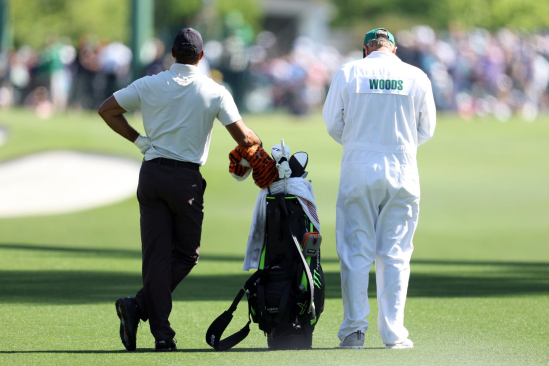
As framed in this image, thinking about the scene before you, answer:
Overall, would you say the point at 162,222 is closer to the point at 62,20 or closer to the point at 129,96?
the point at 129,96

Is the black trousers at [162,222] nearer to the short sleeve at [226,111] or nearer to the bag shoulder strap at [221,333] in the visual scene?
the bag shoulder strap at [221,333]

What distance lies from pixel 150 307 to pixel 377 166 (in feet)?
5.77

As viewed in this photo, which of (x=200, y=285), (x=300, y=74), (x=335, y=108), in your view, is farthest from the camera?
(x=300, y=74)

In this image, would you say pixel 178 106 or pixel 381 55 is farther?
pixel 381 55

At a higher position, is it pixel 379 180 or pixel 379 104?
pixel 379 104

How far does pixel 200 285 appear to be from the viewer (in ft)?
31.5

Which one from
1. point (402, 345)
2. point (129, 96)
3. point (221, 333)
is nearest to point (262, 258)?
point (221, 333)

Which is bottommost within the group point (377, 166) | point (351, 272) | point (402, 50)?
point (351, 272)

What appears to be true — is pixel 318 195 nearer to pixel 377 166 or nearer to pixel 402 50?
pixel 377 166

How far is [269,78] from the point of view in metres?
36.2

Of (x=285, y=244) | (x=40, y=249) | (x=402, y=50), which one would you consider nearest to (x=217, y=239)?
(x=40, y=249)

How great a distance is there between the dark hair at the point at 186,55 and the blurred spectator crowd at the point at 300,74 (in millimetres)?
21876

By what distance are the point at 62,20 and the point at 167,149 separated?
164 ft

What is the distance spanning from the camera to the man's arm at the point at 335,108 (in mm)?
6586
